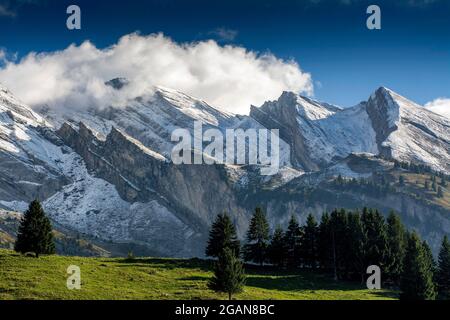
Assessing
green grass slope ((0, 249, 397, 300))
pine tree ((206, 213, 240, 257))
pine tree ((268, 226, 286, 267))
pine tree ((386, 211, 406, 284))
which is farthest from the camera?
pine tree ((268, 226, 286, 267))

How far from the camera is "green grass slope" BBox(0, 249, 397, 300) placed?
67125 millimetres

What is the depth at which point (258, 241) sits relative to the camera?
118 m

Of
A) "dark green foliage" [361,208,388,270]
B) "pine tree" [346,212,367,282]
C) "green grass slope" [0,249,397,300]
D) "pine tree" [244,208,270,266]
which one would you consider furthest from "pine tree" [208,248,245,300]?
"pine tree" [244,208,270,266]

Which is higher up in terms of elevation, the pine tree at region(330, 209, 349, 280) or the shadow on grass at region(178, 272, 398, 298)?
the pine tree at region(330, 209, 349, 280)

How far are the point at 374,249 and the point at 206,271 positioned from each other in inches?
1329

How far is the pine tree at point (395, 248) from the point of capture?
106062 millimetres

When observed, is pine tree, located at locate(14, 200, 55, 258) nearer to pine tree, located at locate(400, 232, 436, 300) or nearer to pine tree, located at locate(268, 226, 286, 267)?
pine tree, located at locate(268, 226, 286, 267)

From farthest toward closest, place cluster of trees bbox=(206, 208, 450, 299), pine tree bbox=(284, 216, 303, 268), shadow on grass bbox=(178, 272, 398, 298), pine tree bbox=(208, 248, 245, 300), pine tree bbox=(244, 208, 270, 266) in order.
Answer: pine tree bbox=(284, 216, 303, 268), pine tree bbox=(244, 208, 270, 266), cluster of trees bbox=(206, 208, 450, 299), shadow on grass bbox=(178, 272, 398, 298), pine tree bbox=(208, 248, 245, 300)

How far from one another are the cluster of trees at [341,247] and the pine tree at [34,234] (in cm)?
2929

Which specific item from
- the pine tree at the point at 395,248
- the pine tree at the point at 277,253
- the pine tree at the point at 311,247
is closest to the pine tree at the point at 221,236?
the pine tree at the point at 277,253

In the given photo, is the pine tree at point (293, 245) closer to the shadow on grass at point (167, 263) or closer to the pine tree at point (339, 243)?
the pine tree at point (339, 243)

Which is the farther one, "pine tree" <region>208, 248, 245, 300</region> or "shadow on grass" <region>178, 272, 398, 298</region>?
"shadow on grass" <region>178, 272, 398, 298</region>

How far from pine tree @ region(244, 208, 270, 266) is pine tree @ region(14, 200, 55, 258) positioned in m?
43.0

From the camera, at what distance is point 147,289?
73.0 metres
